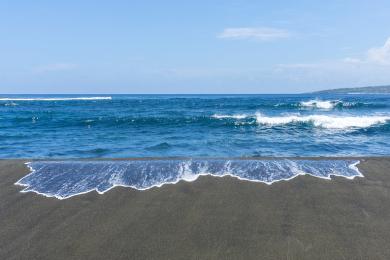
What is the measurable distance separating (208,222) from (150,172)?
3153mm

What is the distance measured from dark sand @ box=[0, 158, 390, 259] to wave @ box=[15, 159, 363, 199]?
0.37 m

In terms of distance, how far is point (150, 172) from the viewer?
27.2 feet

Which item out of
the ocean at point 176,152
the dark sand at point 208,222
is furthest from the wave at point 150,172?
the dark sand at point 208,222

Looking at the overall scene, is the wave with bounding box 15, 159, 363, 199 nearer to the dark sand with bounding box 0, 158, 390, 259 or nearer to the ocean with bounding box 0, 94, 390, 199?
the ocean with bounding box 0, 94, 390, 199

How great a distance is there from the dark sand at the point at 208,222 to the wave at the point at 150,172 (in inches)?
14.6

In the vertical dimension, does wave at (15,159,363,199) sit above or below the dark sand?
above

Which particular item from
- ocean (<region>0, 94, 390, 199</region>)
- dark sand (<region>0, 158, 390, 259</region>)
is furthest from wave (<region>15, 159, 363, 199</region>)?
Answer: dark sand (<region>0, 158, 390, 259</region>)

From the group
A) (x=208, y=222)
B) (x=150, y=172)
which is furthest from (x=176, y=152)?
(x=208, y=222)

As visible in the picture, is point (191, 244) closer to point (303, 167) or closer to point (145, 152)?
point (303, 167)

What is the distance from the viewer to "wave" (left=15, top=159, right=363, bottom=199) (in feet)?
24.2

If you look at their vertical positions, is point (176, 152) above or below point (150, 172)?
below

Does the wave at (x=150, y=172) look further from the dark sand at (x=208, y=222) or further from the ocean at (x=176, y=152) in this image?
the dark sand at (x=208, y=222)

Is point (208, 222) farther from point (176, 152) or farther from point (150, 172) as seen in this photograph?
point (176, 152)

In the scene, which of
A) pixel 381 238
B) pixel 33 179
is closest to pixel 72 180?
pixel 33 179
